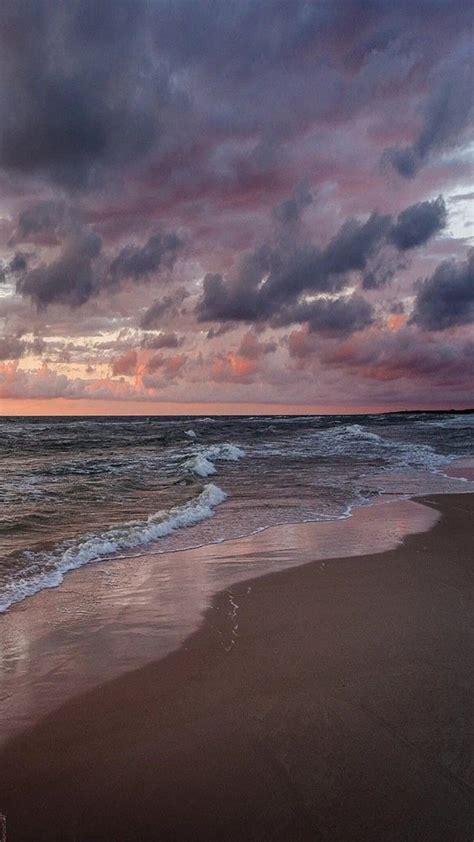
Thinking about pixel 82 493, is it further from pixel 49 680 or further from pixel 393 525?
pixel 49 680

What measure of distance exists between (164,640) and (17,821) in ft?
7.45

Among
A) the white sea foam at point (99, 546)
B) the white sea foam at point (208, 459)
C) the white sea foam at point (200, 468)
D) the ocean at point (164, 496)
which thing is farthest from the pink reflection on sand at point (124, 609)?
the white sea foam at point (208, 459)

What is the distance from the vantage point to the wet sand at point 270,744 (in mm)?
2736

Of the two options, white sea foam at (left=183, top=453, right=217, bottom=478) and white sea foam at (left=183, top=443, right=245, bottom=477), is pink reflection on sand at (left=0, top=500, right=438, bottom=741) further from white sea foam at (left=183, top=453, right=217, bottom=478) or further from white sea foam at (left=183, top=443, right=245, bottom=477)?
white sea foam at (left=183, top=443, right=245, bottom=477)

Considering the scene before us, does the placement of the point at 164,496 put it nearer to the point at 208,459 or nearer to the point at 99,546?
the point at 99,546

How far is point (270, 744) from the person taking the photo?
3312 millimetres

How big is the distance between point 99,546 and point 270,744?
18.4 ft

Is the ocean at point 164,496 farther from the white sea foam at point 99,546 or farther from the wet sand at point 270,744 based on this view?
the wet sand at point 270,744

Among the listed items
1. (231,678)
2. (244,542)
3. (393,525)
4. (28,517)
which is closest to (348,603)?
(231,678)

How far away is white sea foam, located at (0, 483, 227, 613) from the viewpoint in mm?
6613

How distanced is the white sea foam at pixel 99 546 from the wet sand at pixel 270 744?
247 cm

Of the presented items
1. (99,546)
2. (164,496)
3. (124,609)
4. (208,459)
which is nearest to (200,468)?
(208,459)

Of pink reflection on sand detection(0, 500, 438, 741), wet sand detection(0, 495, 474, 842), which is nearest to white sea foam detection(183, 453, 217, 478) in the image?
pink reflection on sand detection(0, 500, 438, 741)

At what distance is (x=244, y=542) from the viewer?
9156 mm
